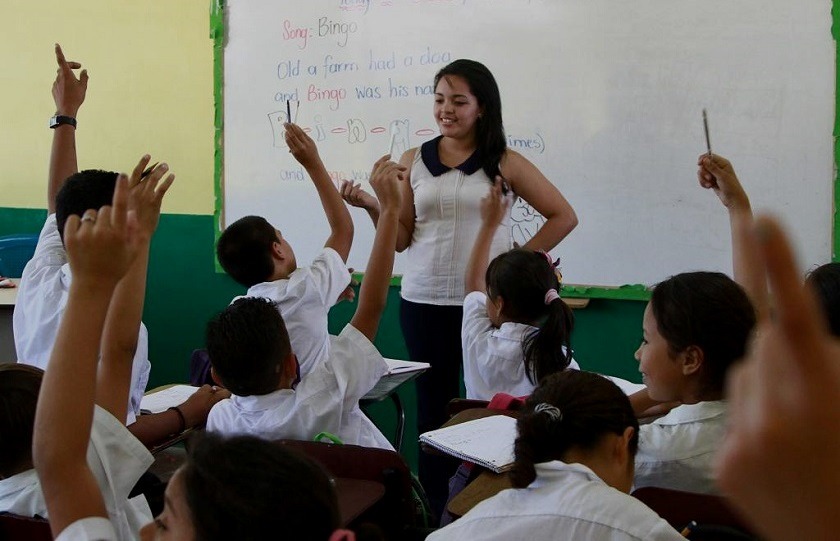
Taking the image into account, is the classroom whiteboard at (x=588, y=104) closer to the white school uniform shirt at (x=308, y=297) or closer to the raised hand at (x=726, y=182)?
the raised hand at (x=726, y=182)

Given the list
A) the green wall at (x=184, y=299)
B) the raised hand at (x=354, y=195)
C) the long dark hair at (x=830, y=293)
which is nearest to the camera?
the long dark hair at (x=830, y=293)

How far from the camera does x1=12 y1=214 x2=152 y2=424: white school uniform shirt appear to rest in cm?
198

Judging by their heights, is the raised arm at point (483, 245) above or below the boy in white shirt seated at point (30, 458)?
above

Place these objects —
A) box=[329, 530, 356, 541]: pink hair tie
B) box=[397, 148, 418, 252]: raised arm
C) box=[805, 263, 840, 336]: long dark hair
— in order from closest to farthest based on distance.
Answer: box=[329, 530, 356, 541]: pink hair tie, box=[805, 263, 840, 336]: long dark hair, box=[397, 148, 418, 252]: raised arm

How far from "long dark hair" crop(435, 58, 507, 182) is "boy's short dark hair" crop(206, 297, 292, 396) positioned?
1160mm

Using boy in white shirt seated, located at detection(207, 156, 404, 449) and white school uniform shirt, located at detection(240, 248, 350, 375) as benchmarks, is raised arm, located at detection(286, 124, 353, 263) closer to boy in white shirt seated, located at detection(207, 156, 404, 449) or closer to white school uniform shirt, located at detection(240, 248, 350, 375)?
white school uniform shirt, located at detection(240, 248, 350, 375)

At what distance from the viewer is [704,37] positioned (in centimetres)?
314

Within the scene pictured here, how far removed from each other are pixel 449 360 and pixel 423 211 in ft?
1.66

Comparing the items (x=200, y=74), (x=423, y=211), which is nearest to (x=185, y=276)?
(x=200, y=74)

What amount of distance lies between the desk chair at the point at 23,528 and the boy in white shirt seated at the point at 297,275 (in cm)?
113

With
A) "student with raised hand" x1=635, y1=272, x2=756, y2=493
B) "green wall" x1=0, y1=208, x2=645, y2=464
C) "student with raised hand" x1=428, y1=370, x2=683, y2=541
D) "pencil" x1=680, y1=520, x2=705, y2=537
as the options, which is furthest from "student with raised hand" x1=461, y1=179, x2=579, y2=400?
"green wall" x1=0, y1=208, x2=645, y2=464

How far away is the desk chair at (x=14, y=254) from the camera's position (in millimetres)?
4184

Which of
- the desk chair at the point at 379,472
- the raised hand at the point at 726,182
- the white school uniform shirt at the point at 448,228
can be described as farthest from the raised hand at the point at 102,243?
the white school uniform shirt at the point at 448,228

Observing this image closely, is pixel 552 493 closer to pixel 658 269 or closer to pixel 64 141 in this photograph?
pixel 64 141
